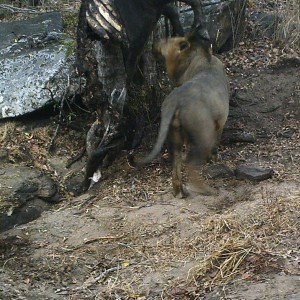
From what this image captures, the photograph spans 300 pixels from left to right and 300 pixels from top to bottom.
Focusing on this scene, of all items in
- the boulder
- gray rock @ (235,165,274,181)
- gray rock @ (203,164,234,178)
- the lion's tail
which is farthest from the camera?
the boulder

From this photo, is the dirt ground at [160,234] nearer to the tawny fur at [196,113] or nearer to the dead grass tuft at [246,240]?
the dead grass tuft at [246,240]

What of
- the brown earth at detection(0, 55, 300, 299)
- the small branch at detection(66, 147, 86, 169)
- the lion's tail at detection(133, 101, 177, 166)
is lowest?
the brown earth at detection(0, 55, 300, 299)

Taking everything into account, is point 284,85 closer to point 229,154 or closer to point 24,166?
point 229,154

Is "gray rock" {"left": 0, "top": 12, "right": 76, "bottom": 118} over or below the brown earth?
over

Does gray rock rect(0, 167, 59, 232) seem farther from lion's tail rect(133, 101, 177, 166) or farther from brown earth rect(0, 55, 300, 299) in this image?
lion's tail rect(133, 101, 177, 166)

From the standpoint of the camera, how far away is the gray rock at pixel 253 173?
663 cm

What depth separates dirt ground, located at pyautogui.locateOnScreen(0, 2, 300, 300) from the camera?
506 centimetres

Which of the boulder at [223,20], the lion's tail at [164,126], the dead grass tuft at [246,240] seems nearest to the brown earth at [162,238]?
the dead grass tuft at [246,240]

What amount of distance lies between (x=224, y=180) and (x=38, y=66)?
2.49m

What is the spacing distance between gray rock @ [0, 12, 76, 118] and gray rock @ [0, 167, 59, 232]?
912mm

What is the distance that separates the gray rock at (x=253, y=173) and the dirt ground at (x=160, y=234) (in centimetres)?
7

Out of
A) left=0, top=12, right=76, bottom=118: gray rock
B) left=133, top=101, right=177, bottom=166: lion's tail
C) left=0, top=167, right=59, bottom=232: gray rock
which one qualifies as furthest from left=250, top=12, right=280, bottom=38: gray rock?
left=133, top=101, right=177, bottom=166: lion's tail

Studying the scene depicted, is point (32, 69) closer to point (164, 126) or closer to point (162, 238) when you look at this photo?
point (164, 126)

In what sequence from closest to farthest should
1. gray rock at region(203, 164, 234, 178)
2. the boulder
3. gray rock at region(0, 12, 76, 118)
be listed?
gray rock at region(203, 164, 234, 178) → gray rock at region(0, 12, 76, 118) → the boulder
